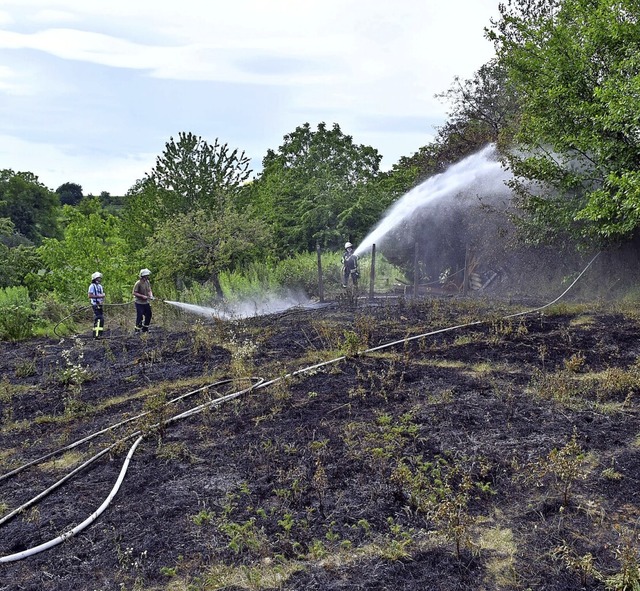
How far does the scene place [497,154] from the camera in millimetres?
17547

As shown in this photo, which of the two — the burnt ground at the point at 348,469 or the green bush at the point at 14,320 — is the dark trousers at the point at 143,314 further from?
the burnt ground at the point at 348,469

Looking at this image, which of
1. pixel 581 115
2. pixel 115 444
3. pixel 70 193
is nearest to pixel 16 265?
pixel 581 115

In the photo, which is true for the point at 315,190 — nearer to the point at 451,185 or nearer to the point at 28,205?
the point at 451,185

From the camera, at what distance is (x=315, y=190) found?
23.3 meters

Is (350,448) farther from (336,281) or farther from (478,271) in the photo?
(478,271)

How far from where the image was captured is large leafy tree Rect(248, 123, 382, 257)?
22922 mm

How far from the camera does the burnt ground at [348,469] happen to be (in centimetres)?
389

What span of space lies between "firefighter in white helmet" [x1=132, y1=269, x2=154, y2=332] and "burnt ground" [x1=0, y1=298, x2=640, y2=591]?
139 inches

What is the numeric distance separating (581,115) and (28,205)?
46.5m

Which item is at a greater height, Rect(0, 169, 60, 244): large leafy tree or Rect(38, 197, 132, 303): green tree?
Rect(0, 169, 60, 244): large leafy tree

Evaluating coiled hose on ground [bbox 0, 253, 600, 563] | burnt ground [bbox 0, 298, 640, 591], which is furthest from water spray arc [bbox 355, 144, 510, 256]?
burnt ground [bbox 0, 298, 640, 591]

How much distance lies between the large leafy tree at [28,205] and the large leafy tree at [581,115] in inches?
1669

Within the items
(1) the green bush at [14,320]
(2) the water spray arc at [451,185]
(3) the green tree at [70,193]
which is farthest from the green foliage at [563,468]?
(3) the green tree at [70,193]

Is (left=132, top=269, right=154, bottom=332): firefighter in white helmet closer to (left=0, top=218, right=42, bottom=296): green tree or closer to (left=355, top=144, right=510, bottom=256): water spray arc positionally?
(left=355, top=144, right=510, bottom=256): water spray arc
